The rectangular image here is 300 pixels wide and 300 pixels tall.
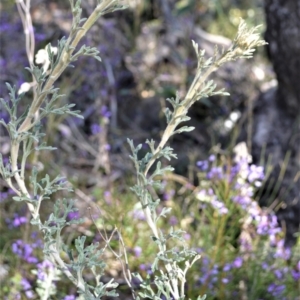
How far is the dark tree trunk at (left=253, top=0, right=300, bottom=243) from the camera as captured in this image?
290 centimetres

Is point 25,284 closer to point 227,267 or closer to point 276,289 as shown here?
point 227,267

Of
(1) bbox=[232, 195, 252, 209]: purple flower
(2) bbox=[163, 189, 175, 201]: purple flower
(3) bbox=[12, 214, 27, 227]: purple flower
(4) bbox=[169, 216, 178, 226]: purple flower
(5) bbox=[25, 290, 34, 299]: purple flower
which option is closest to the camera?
(5) bbox=[25, 290, 34, 299]: purple flower

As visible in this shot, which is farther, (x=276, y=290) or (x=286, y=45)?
(x=286, y=45)

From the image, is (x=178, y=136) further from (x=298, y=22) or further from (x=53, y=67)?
(x=53, y=67)

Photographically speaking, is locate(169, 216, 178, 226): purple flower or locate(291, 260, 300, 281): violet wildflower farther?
locate(169, 216, 178, 226): purple flower

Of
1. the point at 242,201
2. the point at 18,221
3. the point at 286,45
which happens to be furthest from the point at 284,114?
the point at 18,221

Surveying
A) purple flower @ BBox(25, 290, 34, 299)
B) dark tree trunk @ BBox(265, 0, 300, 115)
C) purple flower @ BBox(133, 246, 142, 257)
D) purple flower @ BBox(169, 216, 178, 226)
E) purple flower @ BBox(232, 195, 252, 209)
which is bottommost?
purple flower @ BBox(169, 216, 178, 226)

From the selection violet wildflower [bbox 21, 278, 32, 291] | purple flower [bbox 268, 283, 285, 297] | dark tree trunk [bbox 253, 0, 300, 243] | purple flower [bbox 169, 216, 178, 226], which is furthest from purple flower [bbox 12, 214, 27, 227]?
dark tree trunk [bbox 253, 0, 300, 243]

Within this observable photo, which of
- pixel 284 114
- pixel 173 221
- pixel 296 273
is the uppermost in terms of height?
pixel 284 114

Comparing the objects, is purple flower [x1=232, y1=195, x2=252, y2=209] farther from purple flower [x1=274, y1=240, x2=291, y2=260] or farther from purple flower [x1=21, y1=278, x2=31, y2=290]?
purple flower [x1=21, y1=278, x2=31, y2=290]

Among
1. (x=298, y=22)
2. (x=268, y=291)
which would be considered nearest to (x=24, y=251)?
(x=268, y=291)

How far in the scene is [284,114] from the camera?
316cm

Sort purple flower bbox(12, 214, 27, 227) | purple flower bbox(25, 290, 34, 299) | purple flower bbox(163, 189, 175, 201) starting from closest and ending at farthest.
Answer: purple flower bbox(25, 290, 34, 299)
purple flower bbox(12, 214, 27, 227)
purple flower bbox(163, 189, 175, 201)

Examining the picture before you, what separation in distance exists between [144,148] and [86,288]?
1.96 meters
